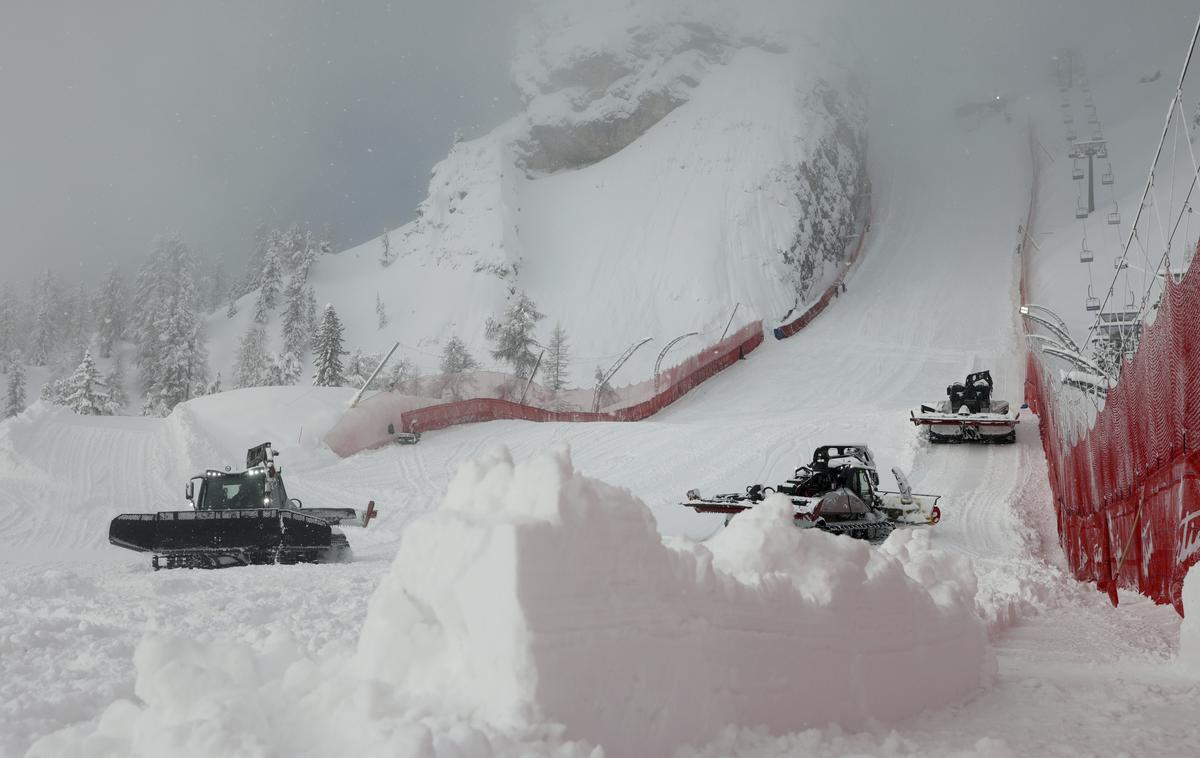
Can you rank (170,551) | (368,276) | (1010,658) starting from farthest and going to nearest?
(368,276) < (170,551) < (1010,658)

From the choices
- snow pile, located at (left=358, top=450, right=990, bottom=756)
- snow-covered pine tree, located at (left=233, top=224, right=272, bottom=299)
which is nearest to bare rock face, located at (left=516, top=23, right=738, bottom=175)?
snow-covered pine tree, located at (left=233, top=224, right=272, bottom=299)

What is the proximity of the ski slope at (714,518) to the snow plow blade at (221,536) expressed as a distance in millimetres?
520

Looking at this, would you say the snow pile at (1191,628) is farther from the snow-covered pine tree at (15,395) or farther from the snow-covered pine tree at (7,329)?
the snow-covered pine tree at (7,329)

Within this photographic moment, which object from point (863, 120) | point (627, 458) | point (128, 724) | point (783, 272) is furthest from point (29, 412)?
A: point (863, 120)

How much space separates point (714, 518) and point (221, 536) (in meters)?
7.44

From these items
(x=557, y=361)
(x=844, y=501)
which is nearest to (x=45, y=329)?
(x=557, y=361)

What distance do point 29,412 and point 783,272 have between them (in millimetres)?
37030

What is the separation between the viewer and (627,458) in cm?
2144

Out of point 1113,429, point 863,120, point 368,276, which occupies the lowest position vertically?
point 1113,429

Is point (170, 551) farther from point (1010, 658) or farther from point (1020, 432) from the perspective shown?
point (1020, 432)

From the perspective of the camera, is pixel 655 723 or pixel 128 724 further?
pixel 655 723

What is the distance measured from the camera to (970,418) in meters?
19.5

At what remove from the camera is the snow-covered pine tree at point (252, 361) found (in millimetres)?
69375

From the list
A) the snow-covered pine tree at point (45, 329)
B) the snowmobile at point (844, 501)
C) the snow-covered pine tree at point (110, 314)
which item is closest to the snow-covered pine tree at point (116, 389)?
the snow-covered pine tree at point (110, 314)
